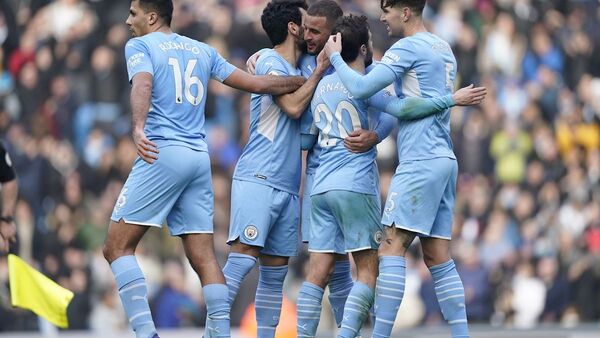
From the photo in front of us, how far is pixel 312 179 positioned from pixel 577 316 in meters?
8.91

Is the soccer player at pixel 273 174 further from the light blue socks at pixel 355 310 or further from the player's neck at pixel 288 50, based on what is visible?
the light blue socks at pixel 355 310

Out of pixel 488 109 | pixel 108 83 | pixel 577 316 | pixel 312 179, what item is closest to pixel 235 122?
pixel 108 83

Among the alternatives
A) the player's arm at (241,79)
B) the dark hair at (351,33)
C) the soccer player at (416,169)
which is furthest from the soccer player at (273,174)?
the soccer player at (416,169)

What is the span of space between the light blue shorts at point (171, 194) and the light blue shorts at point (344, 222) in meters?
0.81

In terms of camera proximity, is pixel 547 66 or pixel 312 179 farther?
pixel 547 66

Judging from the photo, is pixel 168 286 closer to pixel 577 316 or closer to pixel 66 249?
pixel 66 249

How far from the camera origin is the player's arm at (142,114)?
423 inches

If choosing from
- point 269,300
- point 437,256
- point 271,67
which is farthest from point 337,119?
point 269,300

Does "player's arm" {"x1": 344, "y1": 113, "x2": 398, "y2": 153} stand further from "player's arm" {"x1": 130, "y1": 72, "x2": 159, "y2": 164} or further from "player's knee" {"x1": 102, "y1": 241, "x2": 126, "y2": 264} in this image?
"player's knee" {"x1": 102, "y1": 241, "x2": 126, "y2": 264}

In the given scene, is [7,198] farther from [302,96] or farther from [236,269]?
[302,96]

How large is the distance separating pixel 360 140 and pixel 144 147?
1628 millimetres

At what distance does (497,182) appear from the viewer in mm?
21016

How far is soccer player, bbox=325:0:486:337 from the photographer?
1109 centimetres

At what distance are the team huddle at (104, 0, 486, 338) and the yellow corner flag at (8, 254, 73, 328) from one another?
158cm
